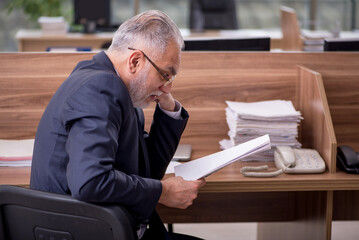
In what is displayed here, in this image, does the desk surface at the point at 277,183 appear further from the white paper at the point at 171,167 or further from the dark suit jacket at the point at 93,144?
the dark suit jacket at the point at 93,144

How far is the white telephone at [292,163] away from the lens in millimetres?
1785

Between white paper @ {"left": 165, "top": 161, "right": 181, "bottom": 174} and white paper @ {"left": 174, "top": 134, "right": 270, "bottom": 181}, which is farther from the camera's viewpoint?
white paper @ {"left": 165, "top": 161, "right": 181, "bottom": 174}

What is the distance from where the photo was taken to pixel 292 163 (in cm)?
181

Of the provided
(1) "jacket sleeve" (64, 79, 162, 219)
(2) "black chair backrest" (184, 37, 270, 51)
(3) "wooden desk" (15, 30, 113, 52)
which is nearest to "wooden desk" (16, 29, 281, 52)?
(3) "wooden desk" (15, 30, 113, 52)

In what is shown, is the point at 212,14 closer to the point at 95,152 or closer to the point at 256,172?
the point at 256,172

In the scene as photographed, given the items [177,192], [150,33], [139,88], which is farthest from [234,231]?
[150,33]

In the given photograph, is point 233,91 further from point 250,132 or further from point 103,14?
point 103,14

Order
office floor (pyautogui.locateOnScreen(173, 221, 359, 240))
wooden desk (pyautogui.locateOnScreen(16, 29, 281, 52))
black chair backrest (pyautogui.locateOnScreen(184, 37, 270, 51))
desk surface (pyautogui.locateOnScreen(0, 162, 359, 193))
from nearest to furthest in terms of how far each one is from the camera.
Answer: desk surface (pyautogui.locateOnScreen(0, 162, 359, 193))
black chair backrest (pyautogui.locateOnScreen(184, 37, 270, 51))
office floor (pyautogui.locateOnScreen(173, 221, 359, 240))
wooden desk (pyautogui.locateOnScreen(16, 29, 281, 52))

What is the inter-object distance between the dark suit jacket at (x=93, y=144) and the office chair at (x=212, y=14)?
4.91 m

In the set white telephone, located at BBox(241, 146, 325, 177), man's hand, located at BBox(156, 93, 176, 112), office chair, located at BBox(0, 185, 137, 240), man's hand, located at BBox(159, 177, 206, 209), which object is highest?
man's hand, located at BBox(156, 93, 176, 112)

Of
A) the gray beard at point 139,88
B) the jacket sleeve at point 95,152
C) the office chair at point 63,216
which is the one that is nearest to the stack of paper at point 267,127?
the gray beard at point 139,88

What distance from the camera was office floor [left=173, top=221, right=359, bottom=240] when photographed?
298 cm

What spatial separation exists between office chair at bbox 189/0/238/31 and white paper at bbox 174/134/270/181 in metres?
4.67

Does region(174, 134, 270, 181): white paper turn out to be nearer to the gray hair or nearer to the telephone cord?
the telephone cord
